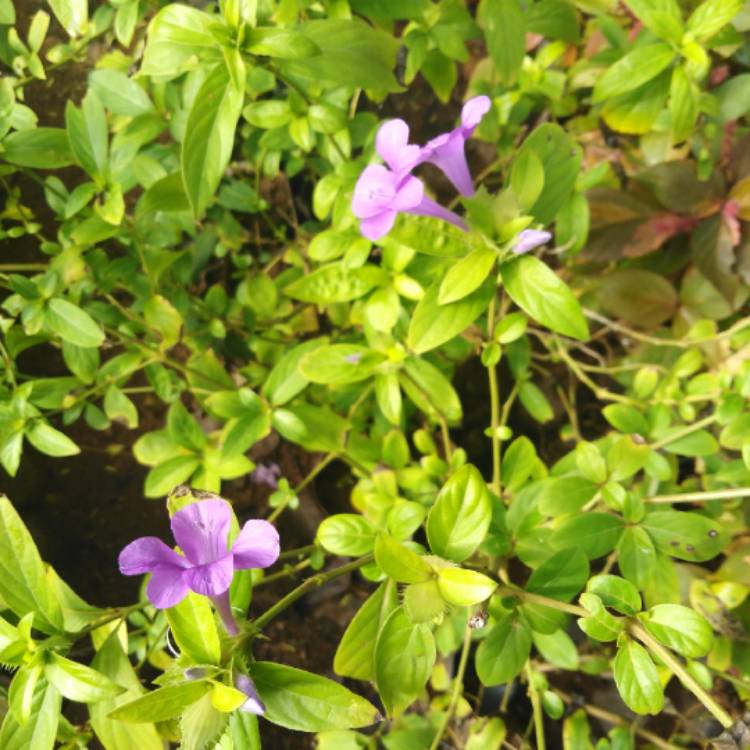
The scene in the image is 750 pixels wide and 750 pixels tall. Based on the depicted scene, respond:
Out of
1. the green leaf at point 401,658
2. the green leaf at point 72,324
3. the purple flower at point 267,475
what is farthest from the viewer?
the purple flower at point 267,475

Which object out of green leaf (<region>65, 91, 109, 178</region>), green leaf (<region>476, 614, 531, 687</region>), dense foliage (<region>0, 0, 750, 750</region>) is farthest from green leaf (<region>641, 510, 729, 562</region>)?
green leaf (<region>65, 91, 109, 178</region>)

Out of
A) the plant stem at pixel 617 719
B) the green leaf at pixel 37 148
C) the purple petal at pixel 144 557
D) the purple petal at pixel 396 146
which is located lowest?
the plant stem at pixel 617 719

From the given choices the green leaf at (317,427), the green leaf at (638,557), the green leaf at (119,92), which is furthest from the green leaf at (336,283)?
the green leaf at (638,557)

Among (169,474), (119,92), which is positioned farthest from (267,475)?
(119,92)

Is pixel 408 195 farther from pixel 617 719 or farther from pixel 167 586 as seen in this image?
pixel 617 719

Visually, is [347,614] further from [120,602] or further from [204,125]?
[204,125]

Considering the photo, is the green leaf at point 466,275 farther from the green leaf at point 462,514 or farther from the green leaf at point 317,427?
the green leaf at point 317,427

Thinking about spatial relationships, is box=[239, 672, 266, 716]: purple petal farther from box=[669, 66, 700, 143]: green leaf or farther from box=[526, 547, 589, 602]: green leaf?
box=[669, 66, 700, 143]: green leaf
